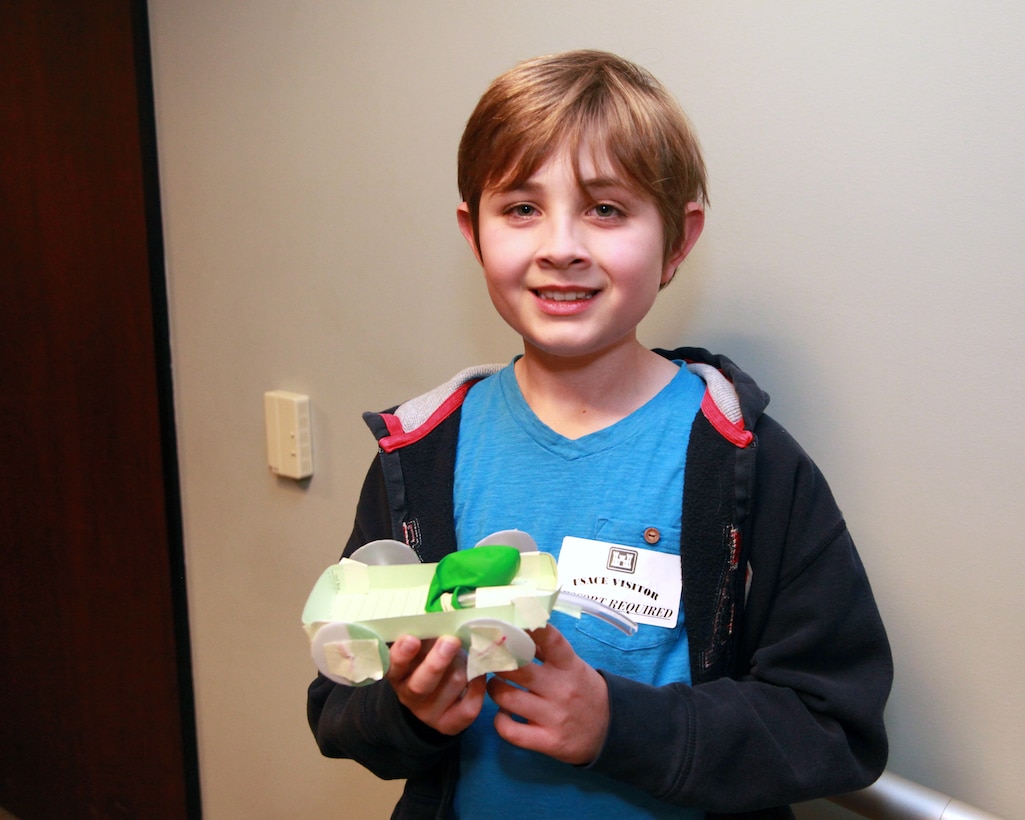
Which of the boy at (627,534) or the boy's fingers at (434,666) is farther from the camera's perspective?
the boy at (627,534)

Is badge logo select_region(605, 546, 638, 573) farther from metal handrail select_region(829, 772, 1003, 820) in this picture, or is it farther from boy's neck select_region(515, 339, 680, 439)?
metal handrail select_region(829, 772, 1003, 820)

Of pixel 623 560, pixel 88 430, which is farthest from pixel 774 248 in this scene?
pixel 88 430

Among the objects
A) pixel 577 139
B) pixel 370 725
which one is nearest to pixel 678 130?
pixel 577 139

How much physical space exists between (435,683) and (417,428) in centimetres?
29

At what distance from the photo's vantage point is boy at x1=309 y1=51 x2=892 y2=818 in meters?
0.61

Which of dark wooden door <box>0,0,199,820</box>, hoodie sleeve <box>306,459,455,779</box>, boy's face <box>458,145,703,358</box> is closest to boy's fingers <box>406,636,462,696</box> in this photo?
hoodie sleeve <box>306,459,455,779</box>

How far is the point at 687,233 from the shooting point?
72 centimetres

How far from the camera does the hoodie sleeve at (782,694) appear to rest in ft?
1.98

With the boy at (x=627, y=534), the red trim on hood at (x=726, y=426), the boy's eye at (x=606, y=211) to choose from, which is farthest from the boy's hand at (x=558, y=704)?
the boy's eye at (x=606, y=211)

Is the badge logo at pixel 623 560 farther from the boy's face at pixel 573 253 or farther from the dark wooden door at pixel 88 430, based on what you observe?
the dark wooden door at pixel 88 430

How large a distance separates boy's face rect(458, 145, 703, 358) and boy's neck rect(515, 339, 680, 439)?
5cm

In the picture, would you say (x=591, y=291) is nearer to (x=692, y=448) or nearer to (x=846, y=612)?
(x=692, y=448)

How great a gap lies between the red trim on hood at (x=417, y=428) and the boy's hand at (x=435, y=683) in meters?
0.23

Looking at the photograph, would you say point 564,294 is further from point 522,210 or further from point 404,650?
point 404,650
